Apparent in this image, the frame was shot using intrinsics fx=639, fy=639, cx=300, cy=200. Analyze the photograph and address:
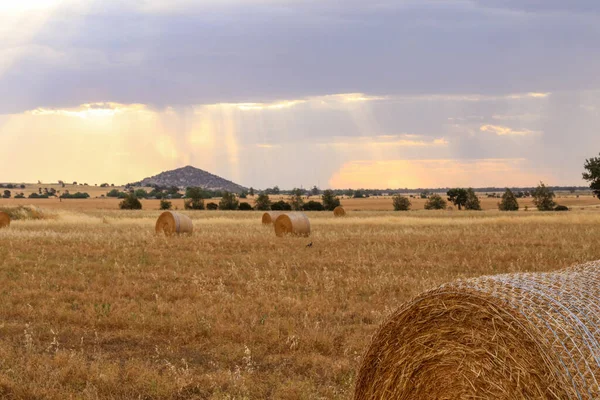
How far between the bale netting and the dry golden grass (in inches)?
64.1

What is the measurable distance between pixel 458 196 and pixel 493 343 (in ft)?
373

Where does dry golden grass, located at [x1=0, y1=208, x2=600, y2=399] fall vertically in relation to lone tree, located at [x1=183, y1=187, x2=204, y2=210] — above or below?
below

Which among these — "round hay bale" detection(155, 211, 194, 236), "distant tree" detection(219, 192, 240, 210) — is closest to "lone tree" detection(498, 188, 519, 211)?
"distant tree" detection(219, 192, 240, 210)

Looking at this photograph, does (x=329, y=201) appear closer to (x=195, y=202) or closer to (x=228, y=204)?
(x=228, y=204)

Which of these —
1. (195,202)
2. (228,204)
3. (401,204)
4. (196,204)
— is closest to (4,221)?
(228,204)

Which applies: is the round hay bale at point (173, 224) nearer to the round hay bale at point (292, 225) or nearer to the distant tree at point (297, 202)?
the round hay bale at point (292, 225)

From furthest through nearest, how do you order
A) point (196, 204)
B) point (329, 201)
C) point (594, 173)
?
point (329, 201) < point (196, 204) < point (594, 173)

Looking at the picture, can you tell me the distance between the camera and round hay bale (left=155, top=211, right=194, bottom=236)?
94.3 feet

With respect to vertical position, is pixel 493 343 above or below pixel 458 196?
below

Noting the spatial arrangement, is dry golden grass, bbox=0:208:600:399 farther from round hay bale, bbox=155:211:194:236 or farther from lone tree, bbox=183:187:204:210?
lone tree, bbox=183:187:204:210

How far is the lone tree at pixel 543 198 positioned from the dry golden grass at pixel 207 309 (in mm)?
90399

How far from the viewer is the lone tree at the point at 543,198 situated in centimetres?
10950

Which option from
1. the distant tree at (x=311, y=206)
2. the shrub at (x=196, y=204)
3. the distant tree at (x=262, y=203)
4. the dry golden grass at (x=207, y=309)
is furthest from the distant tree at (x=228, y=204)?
the dry golden grass at (x=207, y=309)

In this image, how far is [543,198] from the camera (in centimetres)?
11144
